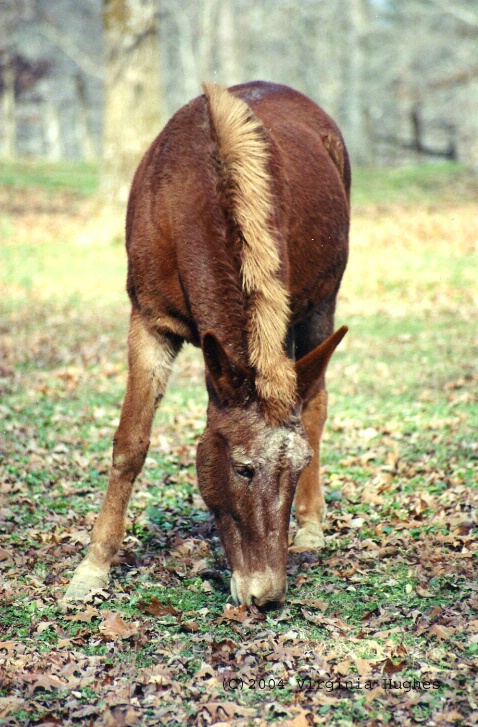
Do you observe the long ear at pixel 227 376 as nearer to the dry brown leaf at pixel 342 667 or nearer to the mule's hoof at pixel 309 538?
the dry brown leaf at pixel 342 667

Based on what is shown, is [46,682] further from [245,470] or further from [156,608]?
[245,470]

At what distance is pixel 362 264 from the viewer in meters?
15.3

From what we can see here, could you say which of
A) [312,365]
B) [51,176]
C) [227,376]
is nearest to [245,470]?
[227,376]

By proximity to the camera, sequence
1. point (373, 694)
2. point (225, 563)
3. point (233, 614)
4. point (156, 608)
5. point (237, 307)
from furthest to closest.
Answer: point (225, 563) < point (156, 608) < point (233, 614) < point (237, 307) < point (373, 694)

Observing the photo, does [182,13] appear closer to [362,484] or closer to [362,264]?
[362,264]

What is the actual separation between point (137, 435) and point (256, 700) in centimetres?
173

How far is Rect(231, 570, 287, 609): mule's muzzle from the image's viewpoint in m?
3.94

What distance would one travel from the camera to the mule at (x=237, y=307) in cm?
395

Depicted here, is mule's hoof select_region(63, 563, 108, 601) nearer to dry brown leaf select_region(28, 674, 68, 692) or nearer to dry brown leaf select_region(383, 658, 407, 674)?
dry brown leaf select_region(28, 674, 68, 692)

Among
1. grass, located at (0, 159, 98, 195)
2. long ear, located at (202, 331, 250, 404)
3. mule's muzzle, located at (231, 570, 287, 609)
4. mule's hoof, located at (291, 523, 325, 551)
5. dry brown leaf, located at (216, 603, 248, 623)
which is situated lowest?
grass, located at (0, 159, 98, 195)

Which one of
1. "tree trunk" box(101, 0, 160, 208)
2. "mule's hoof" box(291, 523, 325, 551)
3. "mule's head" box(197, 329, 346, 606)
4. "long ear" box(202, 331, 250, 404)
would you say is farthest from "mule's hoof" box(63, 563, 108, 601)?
"tree trunk" box(101, 0, 160, 208)

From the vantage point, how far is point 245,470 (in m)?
3.97

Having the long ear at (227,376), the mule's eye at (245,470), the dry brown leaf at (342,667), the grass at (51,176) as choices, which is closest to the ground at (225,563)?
the dry brown leaf at (342,667)

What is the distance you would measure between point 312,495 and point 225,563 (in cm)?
82
